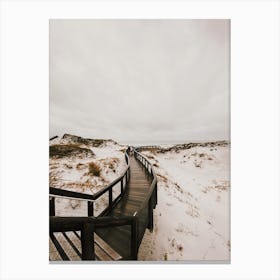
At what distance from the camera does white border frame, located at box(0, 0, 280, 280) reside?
1763mm

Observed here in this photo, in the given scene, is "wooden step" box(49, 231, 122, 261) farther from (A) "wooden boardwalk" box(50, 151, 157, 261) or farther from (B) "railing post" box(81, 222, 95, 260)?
(B) "railing post" box(81, 222, 95, 260)

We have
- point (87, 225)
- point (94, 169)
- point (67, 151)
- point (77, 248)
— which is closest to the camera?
point (87, 225)

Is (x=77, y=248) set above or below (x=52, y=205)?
below

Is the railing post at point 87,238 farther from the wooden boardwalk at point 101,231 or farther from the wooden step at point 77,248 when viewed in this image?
the wooden step at point 77,248

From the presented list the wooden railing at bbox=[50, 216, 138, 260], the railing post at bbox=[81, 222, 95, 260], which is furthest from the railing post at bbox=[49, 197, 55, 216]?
the railing post at bbox=[81, 222, 95, 260]

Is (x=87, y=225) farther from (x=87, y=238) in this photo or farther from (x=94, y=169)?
(x=94, y=169)

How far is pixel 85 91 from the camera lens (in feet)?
7.15

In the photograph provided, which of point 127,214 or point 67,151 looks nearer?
point 127,214
